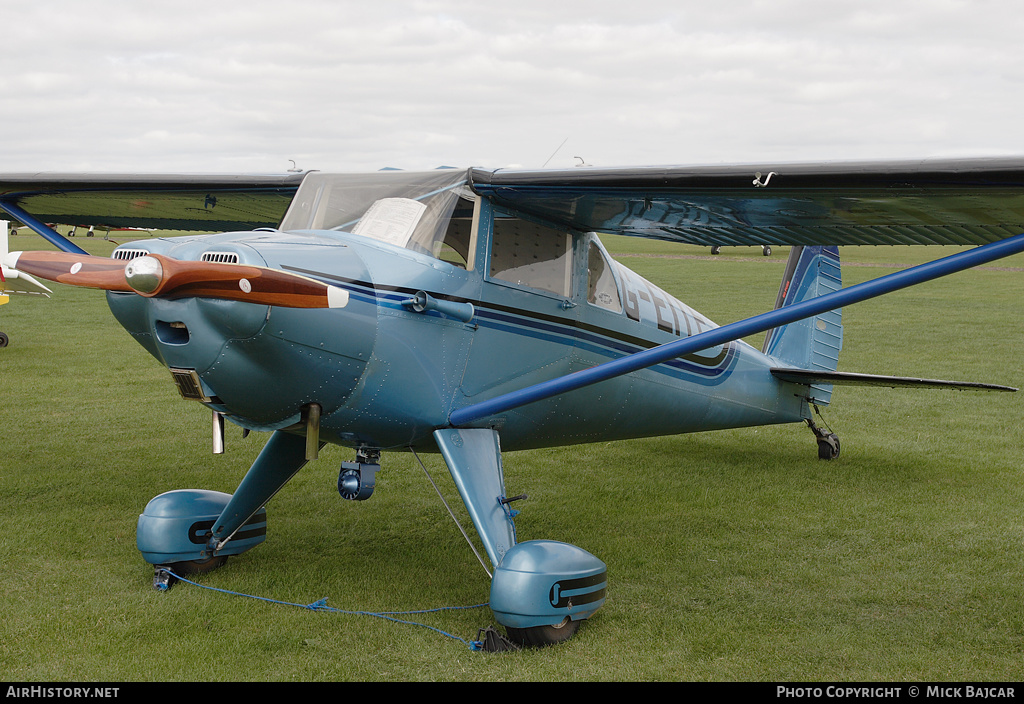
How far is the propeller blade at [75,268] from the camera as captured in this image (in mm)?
3887

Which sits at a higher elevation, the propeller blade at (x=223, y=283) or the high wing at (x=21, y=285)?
the propeller blade at (x=223, y=283)

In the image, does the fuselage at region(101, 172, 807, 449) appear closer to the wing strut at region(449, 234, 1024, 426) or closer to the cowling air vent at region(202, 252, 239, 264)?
the cowling air vent at region(202, 252, 239, 264)

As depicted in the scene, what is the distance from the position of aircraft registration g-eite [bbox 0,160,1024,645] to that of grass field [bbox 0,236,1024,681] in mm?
510

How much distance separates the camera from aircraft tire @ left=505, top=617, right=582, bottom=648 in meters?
4.59

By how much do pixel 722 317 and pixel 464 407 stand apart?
1755 centimetres

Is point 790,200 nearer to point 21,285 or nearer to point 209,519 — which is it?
point 209,519

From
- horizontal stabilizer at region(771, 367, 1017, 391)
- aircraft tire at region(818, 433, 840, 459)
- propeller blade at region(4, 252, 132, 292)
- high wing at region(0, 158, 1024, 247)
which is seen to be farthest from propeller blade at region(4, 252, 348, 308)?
aircraft tire at region(818, 433, 840, 459)

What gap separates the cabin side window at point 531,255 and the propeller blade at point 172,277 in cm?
141

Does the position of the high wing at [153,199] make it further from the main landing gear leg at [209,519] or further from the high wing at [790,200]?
the high wing at [790,200]

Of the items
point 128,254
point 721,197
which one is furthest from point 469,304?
point 128,254

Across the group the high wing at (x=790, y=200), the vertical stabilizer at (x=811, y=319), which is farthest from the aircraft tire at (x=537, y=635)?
the vertical stabilizer at (x=811, y=319)
